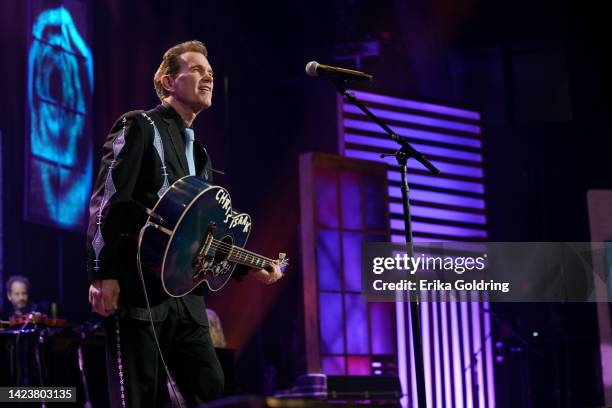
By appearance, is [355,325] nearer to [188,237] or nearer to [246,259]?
[246,259]

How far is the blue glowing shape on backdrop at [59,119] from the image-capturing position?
290 inches

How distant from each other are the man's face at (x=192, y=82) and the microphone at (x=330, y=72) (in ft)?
2.27

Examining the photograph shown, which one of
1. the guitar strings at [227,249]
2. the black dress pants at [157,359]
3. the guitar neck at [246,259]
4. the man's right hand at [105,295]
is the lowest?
the black dress pants at [157,359]

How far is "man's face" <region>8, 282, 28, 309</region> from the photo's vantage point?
6953 millimetres

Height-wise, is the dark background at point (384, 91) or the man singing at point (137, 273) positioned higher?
the dark background at point (384, 91)

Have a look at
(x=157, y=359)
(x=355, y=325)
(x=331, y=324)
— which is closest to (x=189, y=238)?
(x=157, y=359)

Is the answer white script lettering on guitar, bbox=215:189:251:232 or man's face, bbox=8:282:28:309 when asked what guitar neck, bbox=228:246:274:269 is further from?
man's face, bbox=8:282:28:309

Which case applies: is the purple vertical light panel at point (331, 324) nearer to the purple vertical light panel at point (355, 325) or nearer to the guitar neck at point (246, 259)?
the purple vertical light panel at point (355, 325)

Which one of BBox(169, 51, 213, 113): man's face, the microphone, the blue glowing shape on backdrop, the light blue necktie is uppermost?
the blue glowing shape on backdrop

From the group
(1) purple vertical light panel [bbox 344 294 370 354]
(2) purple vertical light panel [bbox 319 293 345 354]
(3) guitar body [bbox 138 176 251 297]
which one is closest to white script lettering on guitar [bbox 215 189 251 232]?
(3) guitar body [bbox 138 176 251 297]

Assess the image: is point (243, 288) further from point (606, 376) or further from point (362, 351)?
point (606, 376)

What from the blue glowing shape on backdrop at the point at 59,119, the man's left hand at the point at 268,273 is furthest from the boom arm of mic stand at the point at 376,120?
the blue glowing shape on backdrop at the point at 59,119

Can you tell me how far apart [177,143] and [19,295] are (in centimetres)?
427

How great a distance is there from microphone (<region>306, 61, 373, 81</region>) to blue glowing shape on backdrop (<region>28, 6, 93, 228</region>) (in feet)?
13.3
